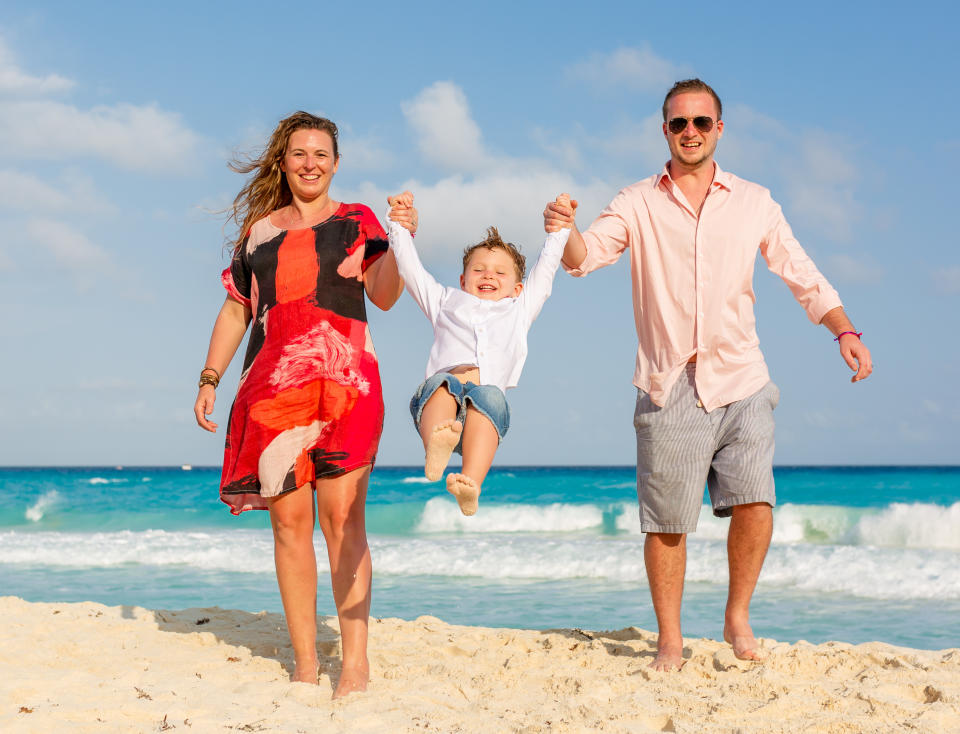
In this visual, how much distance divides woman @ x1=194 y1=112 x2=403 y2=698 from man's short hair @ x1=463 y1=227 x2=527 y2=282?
17.7 inches

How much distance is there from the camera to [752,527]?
389cm

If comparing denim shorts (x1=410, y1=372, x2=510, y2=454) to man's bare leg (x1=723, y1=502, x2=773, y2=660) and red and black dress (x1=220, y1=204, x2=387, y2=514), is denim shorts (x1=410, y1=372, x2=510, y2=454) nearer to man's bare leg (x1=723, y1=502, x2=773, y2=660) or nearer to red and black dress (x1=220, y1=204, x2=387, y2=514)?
red and black dress (x1=220, y1=204, x2=387, y2=514)

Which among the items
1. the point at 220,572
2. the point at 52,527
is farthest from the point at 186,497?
the point at 220,572

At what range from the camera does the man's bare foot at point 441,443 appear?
10.7 feet

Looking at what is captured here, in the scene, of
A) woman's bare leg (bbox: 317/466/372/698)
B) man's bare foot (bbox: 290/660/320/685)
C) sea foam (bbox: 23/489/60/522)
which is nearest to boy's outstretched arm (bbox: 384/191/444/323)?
woman's bare leg (bbox: 317/466/372/698)

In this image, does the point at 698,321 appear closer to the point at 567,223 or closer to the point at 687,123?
the point at 567,223

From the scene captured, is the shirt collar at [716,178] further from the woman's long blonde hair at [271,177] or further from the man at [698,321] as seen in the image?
the woman's long blonde hair at [271,177]

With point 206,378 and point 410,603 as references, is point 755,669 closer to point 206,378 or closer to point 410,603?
point 206,378

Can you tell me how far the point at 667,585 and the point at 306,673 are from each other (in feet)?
5.51

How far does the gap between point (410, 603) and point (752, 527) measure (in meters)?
4.62

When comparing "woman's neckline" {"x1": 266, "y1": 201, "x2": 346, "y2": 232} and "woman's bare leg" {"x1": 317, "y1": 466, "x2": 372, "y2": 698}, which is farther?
"woman's neckline" {"x1": 266, "y1": 201, "x2": 346, "y2": 232}

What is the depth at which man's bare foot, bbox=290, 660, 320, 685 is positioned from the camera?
12.5ft

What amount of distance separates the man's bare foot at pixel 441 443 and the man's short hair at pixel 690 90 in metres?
1.75

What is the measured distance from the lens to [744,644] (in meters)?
3.96
